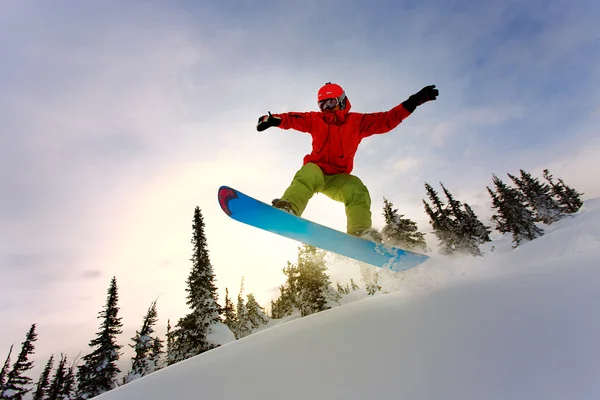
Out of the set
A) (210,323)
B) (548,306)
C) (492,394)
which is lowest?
(492,394)

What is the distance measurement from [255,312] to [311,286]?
96.2ft

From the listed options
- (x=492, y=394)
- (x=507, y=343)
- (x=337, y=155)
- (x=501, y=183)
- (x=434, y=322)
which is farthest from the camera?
(x=501, y=183)

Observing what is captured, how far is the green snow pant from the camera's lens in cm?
427

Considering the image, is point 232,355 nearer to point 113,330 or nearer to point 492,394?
point 492,394

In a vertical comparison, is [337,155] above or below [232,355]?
above

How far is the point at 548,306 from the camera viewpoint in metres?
1.84

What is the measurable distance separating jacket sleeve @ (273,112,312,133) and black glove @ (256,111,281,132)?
0.08m

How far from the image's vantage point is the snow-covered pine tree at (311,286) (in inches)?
894

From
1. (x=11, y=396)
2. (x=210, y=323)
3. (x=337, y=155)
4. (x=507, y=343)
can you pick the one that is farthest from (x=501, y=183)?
(x=11, y=396)

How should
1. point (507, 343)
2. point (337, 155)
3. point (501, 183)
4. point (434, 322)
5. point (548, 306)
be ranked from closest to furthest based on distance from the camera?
point (507, 343)
point (548, 306)
point (434, 322)
point (337, 155)
point (501, 183)

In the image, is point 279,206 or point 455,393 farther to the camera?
point 279,206

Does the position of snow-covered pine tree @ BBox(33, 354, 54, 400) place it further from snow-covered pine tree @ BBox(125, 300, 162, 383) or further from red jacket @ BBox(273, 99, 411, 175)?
red jacket @ BBox(273, 99, 411, 175)

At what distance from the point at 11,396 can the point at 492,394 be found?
3484cm

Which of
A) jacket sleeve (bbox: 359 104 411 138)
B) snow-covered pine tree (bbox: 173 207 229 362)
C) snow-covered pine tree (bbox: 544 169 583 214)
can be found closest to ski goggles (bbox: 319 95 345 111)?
jacket sleeve (bbox: 359 104 411 138)
